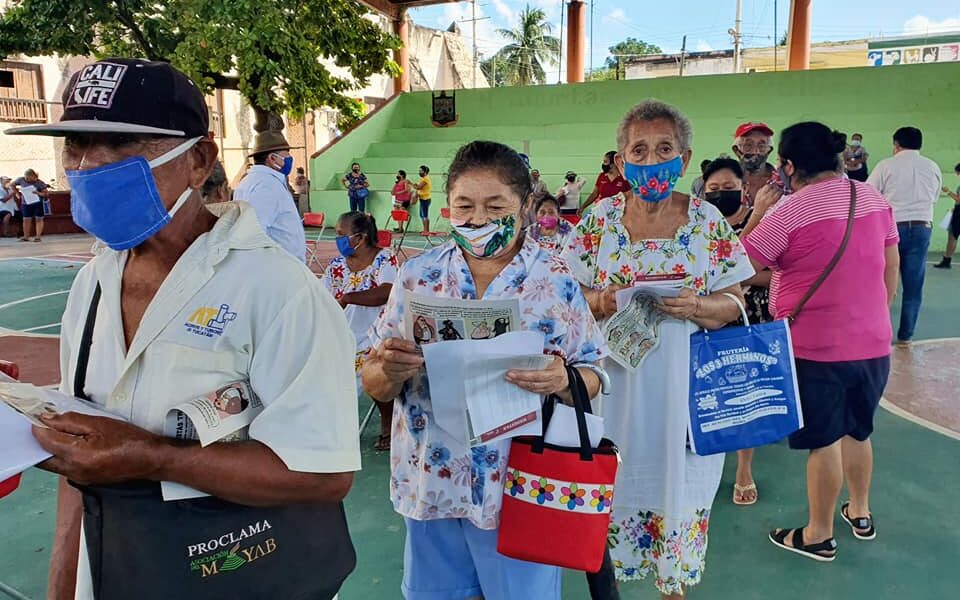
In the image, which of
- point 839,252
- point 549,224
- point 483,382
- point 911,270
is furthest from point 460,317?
point 911,270

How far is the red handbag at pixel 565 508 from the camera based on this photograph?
5.84 ft

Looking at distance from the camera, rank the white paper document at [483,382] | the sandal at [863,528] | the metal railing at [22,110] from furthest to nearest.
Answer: the metal railing at [22,110] < the sandal at [863,528] < the white paper document at [483,382]

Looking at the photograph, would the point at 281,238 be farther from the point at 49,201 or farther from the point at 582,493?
the point at 49,201

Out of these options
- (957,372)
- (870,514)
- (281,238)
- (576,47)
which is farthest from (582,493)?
(576,47)

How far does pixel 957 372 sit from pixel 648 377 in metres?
4.96

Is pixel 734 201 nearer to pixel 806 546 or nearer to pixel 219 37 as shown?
pixel 806 546

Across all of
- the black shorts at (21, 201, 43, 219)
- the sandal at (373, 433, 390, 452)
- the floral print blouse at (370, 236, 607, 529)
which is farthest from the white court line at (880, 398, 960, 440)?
the black shorts at (21, 201, 43, 219)

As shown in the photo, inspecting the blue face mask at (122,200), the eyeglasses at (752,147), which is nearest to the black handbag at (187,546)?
the blue face mask at (122,200)

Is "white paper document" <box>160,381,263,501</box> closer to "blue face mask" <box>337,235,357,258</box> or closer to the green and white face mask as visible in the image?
the green and white face mask

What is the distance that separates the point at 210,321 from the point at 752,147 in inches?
170

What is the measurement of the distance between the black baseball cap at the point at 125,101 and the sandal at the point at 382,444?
3.45 meters

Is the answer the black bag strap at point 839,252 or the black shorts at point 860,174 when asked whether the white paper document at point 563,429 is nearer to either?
the black bag strap at point 839,252

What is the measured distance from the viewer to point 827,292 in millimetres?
2982

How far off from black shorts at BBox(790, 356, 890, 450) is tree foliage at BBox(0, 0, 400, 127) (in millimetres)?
9993
